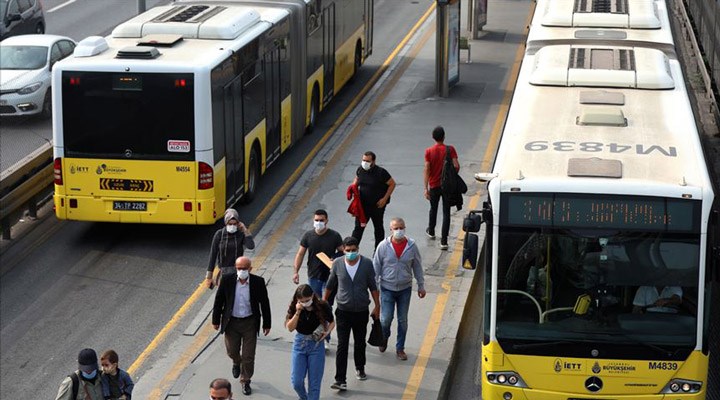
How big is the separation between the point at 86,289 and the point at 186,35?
4.40 metres

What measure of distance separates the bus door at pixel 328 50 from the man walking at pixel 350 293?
1289cm

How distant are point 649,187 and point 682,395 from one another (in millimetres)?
1845

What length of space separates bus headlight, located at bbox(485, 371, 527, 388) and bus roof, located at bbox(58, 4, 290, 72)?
766cm

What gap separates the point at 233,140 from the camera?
1984cm

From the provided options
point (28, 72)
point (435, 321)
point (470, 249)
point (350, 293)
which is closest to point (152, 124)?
point (435, 321)

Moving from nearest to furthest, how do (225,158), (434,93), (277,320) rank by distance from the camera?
(277,320)
(225,158)
(434,93)

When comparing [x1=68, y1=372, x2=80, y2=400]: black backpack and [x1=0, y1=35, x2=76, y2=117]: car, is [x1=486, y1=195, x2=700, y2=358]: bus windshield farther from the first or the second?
[x1=0, y1=35, x2=76, y2=117]: car

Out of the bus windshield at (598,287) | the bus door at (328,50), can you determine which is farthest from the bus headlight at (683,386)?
the bus door at (328,50)

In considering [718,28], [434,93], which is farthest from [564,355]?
[434,93]

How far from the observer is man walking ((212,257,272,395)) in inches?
538

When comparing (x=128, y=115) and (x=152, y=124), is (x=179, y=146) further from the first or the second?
(x=128, y=115)

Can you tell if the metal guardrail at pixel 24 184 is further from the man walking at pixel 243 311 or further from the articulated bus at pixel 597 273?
the articulated bus at pixel 597 273

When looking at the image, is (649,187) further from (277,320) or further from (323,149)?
(323,149)

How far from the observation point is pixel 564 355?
12.2 m
